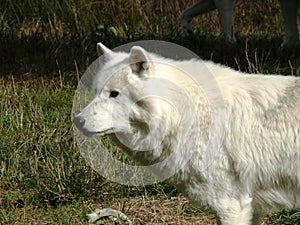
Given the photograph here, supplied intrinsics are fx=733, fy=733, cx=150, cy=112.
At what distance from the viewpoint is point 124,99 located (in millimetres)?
3697

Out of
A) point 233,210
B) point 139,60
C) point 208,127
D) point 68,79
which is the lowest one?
point 68,79

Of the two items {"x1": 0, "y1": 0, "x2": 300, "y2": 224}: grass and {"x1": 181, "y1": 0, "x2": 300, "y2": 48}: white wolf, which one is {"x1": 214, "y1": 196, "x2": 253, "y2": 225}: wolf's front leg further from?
{"x1": 181, "y1": 0, "x2": 300, "y2": 48}: white wolf

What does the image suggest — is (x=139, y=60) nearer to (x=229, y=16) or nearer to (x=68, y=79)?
(x=68, y=79)

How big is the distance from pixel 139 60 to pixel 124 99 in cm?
21

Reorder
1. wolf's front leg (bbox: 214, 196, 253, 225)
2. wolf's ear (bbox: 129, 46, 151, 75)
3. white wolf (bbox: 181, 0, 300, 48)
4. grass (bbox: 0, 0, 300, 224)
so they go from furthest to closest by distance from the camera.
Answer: white wolf (bbox: 181, 0, 300, 48)
grass (bbox: 0, 0, 300, 224)
wolf's front leg (bbox: 214, 196, 253, 225)
wolf's ear (bbox: 129, 46, 151, 75)

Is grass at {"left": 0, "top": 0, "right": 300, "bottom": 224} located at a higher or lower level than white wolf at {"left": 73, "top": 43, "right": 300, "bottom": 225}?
lower

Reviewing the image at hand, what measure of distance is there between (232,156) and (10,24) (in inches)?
268

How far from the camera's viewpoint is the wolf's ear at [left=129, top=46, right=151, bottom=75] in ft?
12.0

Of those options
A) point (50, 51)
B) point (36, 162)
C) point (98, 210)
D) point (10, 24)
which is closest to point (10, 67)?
point (50, 51)

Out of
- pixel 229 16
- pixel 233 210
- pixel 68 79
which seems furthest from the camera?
pixel 229 16

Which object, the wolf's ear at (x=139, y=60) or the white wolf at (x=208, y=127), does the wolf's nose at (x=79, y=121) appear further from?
the wolf's ear at (x=139, y=60)

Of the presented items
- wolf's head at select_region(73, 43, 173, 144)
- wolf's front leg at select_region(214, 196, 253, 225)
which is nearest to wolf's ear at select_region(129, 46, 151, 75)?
wolf's head at select_region(73, 43, 173, 144)

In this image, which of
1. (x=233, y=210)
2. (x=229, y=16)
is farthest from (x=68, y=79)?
(x=233, y=210)

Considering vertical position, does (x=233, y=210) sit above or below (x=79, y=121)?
below
